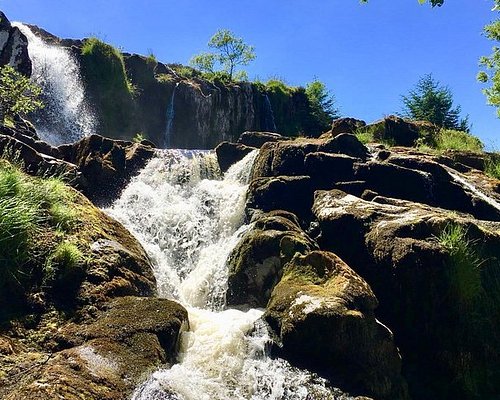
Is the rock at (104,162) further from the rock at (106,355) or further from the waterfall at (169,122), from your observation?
the waterfall at (169,122)

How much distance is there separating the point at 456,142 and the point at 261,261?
13.9 m

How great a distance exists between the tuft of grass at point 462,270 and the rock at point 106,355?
15.8ft

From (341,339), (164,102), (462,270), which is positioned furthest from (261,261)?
(164,102)

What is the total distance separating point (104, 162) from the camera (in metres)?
15.8

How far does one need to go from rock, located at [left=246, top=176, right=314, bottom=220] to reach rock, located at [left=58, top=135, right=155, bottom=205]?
4880mm

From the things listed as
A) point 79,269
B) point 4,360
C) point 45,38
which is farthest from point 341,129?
point 45,38

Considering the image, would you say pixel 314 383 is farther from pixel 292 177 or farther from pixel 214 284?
pixel 292 177

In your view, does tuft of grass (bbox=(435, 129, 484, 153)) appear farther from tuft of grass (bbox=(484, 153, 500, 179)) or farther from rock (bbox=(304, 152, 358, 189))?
rock (bbox=(304, 152, 358, 189))

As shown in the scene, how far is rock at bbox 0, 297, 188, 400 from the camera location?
16.6 feet

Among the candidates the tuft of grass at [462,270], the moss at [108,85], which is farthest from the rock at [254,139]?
the tuft of grass at [462,270]

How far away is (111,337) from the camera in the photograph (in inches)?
246

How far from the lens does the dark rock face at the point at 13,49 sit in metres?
20.9

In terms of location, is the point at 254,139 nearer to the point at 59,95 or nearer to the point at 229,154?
the point at 229,154

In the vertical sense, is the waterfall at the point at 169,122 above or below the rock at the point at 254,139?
above
